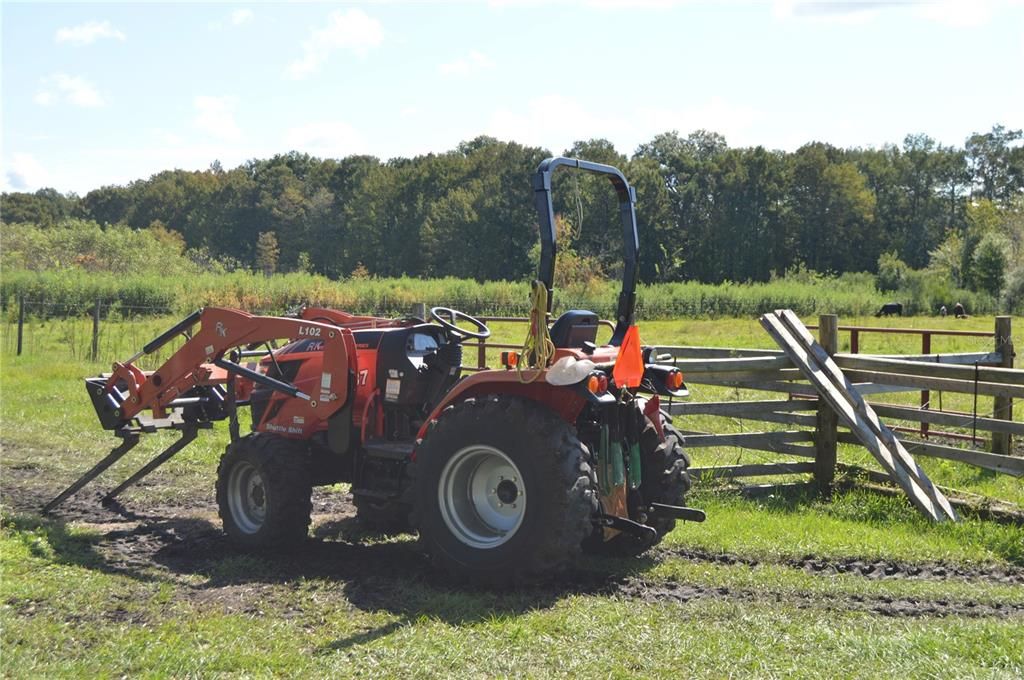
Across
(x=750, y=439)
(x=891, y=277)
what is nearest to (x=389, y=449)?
(x=750, y=439)

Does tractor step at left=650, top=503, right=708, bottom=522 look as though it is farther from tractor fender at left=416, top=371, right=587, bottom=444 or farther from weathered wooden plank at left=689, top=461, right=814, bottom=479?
weathered wooden plank at left=689, top=461, right=814, bottom=479

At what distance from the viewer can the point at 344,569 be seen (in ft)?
21.8

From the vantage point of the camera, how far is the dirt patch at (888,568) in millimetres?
6516

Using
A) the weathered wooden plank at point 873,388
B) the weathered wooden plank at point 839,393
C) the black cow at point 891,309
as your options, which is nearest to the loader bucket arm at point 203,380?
the weathered wooden plank at point 839,393

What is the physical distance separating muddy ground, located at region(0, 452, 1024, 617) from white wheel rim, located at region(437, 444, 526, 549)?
0.36 metres

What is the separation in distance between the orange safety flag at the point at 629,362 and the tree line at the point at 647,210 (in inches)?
1641

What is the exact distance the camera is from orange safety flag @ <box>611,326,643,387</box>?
5.93 meters

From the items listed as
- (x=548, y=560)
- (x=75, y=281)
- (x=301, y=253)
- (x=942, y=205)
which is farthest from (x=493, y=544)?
(x=942, y=205)

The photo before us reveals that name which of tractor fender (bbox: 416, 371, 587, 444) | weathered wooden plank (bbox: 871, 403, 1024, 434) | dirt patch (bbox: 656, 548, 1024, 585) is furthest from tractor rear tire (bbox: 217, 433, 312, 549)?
weathered wooden plank (bbox: 871, 403, 1024, 434)

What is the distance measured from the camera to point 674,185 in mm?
66688

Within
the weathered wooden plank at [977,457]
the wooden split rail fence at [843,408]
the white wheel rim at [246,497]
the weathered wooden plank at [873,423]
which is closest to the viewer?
the white wheel rim at [246,497]

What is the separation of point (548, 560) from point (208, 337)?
130 inches

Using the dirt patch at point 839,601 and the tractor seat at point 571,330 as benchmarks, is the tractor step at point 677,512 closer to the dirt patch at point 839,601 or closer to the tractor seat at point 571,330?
the dirt patch at point 839,601

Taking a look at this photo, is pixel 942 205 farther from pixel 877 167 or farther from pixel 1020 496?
pixel 1020 496
